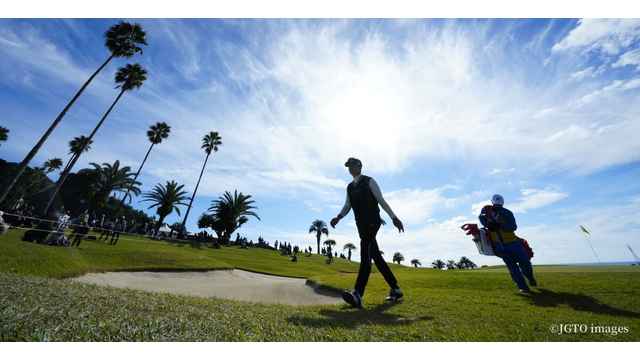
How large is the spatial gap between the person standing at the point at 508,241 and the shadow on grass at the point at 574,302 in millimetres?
435

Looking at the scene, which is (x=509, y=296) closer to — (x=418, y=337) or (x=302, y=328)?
(x=418, y=337)

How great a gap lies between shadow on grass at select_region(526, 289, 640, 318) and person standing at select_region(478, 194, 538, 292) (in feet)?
1.43

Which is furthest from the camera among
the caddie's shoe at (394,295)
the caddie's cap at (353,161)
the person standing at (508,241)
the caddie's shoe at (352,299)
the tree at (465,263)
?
the tree at (465,263)

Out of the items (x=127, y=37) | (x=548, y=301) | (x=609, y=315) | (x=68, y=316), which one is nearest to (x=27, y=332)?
(x=68, y=316)

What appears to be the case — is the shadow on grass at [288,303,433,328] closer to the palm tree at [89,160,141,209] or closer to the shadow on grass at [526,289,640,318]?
the shadow on grass at [526,289,640,318]

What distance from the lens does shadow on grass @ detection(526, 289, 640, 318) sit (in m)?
3.97

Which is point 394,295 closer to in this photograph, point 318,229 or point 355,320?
point 355,320

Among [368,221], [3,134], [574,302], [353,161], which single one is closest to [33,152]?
[353,161]

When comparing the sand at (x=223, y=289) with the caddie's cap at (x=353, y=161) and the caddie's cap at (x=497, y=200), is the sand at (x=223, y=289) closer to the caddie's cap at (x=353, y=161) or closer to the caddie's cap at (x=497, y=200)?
the caddie's cap at (x=353, y=161)

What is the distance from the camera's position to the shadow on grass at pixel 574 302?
3973mm

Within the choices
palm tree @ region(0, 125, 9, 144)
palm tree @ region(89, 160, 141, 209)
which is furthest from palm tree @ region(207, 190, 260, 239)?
palm tree @ region(0, 125, 9, 144)

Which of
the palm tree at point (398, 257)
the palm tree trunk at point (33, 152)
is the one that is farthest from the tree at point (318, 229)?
the palm tree trunk at point (33, 152)

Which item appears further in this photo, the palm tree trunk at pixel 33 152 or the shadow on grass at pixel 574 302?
the palm tree trunk at pixel 33 152

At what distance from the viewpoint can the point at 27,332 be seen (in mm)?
1847
